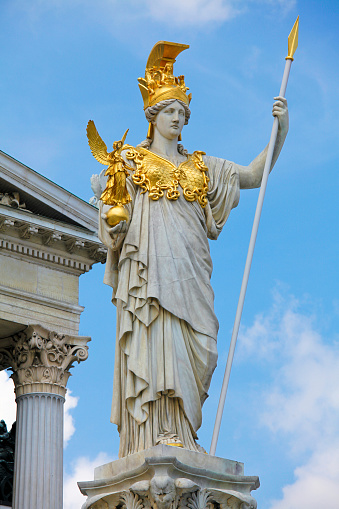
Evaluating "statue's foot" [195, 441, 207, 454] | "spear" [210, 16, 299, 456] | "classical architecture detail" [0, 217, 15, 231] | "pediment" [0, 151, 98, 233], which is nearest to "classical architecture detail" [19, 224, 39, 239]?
"classical architecture detail" [0, 217, 15, 231]

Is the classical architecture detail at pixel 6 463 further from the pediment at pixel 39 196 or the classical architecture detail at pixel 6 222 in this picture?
the pediment at pixel 39 196

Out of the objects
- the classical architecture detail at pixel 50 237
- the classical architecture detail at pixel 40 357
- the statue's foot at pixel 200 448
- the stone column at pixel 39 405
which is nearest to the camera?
the statue's foot at pixel 200 448

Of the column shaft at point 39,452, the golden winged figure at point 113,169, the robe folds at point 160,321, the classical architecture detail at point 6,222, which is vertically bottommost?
the robe folds at point 160,321

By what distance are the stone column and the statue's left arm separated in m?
18.2

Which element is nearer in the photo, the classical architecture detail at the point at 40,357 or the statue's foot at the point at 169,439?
the statue's foot at the point at 169,439

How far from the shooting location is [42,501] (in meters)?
29.0

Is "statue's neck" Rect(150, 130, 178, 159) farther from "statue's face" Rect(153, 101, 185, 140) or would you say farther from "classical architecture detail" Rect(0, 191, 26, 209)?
"classical architecture detail" Rect(0, 191, 26, 209)

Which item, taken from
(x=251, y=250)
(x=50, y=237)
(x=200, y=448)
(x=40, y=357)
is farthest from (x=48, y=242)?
(x=200, y=448)

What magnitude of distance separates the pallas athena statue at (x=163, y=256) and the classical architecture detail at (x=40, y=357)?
19.2 metres

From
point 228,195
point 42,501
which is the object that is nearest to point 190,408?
point 228,195

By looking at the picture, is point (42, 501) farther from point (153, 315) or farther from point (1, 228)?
point (153, 315)

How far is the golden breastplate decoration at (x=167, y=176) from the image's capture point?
11820 millimetres

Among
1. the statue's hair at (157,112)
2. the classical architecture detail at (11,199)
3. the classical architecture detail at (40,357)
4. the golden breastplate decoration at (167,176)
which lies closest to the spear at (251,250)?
the golden breastplate decoration at (167,176)

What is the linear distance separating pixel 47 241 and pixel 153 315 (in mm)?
21658
